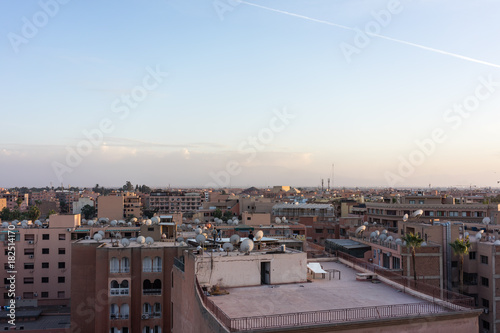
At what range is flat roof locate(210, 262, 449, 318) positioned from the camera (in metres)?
12.5

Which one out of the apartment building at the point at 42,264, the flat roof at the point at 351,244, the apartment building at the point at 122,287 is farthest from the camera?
the apartment building at the point at 42,264

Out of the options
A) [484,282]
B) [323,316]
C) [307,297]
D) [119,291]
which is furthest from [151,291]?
[484,282]

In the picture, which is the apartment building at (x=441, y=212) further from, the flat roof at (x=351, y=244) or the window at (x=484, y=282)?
the flat roof at (x=351, y=244)

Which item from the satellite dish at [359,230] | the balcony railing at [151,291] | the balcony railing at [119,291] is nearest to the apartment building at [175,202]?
the satellite dish at [359,230]

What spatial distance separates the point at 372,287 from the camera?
1534cm

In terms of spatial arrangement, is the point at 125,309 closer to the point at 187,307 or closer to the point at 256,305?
the point at 187,307

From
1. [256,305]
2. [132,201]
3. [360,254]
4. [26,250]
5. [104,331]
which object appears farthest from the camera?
[132,201]

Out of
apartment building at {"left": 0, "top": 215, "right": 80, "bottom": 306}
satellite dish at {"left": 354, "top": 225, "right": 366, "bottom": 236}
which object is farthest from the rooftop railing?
apartment building at {"left": 0, "top": 215, "right": 80, "bottom": 306}

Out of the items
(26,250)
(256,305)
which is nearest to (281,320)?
(256,305)

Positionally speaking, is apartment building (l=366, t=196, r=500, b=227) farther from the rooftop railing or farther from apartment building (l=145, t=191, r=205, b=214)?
apartment building (l=145, t=191, r=205, b=214)

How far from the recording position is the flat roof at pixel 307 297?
1246 centimetres

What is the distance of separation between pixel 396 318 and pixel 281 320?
2.90 m

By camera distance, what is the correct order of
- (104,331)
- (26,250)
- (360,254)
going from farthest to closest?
1. (26,250)
2. (360,254)
3. (104,331)

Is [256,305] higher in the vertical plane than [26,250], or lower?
higher
